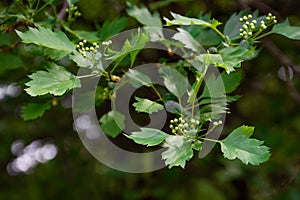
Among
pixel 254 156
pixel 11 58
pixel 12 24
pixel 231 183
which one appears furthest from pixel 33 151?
pixel 254 156

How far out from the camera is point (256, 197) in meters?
2.18

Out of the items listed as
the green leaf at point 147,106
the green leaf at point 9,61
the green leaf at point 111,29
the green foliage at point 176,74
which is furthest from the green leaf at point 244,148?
the green leaf at point 9,61

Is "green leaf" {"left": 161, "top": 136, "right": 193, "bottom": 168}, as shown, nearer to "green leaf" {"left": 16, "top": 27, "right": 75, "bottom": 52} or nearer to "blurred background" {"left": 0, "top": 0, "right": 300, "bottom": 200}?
"green leaf" {"left": 16, "top": 27, "right": 75, "bottom": 52}

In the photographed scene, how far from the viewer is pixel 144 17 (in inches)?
35.1

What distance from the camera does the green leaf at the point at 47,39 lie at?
2.15 feet

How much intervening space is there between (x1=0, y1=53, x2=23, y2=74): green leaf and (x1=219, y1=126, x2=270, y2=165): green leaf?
1.66ft

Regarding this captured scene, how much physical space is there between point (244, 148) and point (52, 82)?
11.6 inches

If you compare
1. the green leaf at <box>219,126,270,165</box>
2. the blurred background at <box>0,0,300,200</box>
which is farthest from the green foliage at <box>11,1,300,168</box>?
the blurred background at <box>0,0,300,200</box>

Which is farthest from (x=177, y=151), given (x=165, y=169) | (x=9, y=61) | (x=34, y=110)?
(x=165, y=169)

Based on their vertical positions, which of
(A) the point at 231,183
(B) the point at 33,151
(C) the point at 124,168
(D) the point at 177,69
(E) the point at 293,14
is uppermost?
(D) the point at 177,69

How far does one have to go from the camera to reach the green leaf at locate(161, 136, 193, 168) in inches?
23.2

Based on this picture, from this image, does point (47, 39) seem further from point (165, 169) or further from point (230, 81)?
point (165, 169)

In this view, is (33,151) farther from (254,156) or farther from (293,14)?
(254,156)

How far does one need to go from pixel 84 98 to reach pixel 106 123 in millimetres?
71
